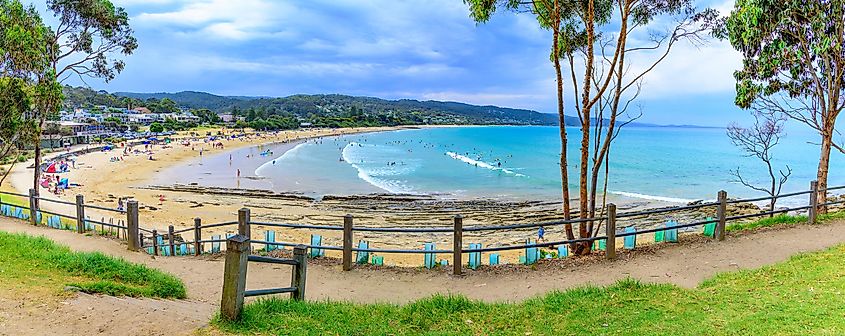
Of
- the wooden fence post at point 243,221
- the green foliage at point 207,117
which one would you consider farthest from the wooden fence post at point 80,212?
the green foliage at point 207,117

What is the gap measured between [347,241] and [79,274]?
11.1 ft

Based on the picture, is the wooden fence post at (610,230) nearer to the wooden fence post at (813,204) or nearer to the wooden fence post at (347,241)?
the wooden fence post at (347,241)

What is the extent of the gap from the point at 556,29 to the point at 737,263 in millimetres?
A: 4870

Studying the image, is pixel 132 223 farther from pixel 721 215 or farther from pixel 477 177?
pixel 477 177

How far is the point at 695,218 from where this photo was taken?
21.5 m

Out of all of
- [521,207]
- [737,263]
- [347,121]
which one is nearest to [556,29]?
[737,263]

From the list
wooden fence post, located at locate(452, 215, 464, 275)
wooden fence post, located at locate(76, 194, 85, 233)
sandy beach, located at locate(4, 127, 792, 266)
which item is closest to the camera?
wooden fence post, located at locate(452, 215, 464, 275)

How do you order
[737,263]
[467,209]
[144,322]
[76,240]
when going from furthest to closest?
1. [467,209]
2. [76,240]
3. [737,263]
4. [144,322]

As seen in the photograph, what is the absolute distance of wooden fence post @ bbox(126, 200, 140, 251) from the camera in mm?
9344

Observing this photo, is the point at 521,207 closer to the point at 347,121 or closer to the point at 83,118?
the point at 83,118

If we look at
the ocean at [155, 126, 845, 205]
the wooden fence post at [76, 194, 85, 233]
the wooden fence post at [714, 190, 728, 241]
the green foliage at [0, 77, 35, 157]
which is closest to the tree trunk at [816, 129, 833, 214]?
the wooden fence post at [714, 190, 728, 241]

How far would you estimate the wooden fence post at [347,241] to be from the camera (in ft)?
24.7

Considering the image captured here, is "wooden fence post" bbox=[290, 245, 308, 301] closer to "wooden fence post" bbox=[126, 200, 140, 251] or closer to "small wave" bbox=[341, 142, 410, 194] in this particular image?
"wooden fence post" bbox=[126, 200, 140, 251]

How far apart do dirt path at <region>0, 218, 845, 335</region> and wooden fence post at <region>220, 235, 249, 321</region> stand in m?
0.43
